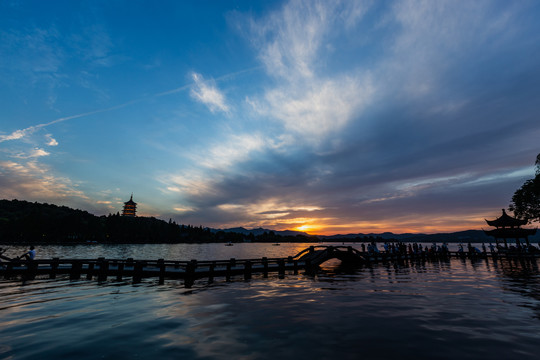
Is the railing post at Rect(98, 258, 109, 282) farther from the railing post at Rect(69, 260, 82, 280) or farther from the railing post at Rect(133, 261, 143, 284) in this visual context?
the railing post at Rect(133, 261, 143, 284)

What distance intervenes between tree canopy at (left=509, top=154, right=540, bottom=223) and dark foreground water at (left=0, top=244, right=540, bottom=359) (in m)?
39.4

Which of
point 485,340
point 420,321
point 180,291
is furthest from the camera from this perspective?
point 180,291

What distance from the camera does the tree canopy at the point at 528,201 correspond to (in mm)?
42312

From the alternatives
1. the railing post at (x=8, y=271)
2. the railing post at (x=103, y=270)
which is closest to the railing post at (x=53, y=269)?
the railing post at (x=8, y=271)

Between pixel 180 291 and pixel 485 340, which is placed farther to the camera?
pixel 180 291

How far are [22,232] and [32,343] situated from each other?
18208cm

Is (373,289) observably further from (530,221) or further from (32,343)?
(530,221)

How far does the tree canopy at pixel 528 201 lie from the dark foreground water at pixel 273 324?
39.4 meters

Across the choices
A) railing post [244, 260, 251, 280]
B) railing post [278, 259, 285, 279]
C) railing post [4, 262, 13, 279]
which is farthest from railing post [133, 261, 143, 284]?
railing post [278, 259, 285, 279]

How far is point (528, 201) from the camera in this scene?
1727 inches

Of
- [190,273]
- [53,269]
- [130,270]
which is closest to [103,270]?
[130,270]

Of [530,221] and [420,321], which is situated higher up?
[530,221]

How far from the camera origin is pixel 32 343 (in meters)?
7.71

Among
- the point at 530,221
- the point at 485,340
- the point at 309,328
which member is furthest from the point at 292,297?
the point at 530,221
